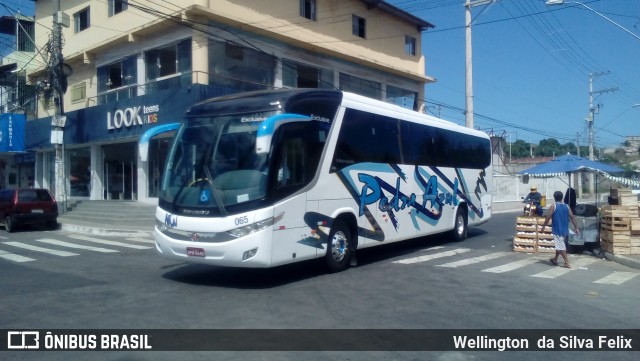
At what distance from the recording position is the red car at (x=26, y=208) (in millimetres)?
21500

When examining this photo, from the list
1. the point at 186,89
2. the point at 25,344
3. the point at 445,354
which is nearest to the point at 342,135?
the point at 445,354

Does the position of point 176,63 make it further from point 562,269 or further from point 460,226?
point 562,269

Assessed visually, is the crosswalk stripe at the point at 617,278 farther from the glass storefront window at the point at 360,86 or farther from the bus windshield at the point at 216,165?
the glass storefront window at the point at 360,86

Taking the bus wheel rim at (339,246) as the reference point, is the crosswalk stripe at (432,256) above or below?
below

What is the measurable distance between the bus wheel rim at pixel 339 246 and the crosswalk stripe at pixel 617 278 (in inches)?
199

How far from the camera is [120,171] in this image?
28.8 m

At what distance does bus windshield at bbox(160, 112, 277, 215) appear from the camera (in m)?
Answer: 9.17

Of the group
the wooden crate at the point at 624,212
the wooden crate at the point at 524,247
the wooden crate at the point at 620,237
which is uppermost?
the wooden crate at the point at 624,212

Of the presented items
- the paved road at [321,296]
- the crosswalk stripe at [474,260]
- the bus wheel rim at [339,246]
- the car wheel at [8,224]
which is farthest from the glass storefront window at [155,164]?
the crosswalk stripe at [474,260]

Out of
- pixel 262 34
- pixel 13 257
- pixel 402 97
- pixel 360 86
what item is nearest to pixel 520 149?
pixel 402 97

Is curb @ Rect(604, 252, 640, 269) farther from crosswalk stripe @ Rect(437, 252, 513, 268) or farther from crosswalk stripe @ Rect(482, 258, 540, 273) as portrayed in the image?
crosswalk stripe @ Rect(437, 252, 513, 268)

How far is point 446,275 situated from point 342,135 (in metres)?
3.54

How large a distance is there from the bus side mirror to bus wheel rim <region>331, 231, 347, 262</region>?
8.80 feet

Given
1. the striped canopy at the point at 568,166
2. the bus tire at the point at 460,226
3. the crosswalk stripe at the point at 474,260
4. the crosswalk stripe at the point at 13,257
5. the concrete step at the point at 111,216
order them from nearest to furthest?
the crosswalk stripe at the point at 474,260, the crosswalk stripe at the point at 13,257, the bus tire at the point at 460,226, the striped canopy at the point at 568,166, the concrete step at the point at 111,216
